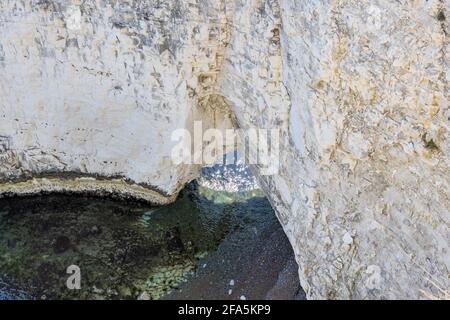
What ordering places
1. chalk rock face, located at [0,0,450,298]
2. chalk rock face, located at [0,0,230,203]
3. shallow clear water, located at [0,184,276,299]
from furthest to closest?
shallow clear water, located at [0,184,276,299]
chalk rock face, located at [0,0,230,203]
chalk rock face, located at [0,0,450,298]

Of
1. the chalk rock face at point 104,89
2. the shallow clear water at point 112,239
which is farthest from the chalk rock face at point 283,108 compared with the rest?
the shallow clear water at point 112,239

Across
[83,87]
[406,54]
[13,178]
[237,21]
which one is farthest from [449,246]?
[13,178]

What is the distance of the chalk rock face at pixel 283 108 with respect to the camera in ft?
21.5

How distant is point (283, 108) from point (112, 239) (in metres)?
5.44

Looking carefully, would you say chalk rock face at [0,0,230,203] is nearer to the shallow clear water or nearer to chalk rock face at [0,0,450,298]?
chalk rock face at [0,0,450,298]

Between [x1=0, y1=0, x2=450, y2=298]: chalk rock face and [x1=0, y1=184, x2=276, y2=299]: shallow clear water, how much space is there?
67 centimetres

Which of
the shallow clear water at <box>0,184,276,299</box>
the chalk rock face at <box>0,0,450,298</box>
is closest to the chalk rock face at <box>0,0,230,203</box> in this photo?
the chalk rock face at <box>0,0,450,298</box>

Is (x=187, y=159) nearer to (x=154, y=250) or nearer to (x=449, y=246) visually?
(x=154, y=250)

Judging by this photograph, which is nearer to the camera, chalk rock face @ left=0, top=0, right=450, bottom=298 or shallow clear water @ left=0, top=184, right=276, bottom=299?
chalk rock face @ left=0, top=0, right=450, bottom=298

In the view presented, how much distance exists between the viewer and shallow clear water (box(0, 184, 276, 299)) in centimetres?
1076

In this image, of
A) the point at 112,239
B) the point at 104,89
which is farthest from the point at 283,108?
the point at 112,239

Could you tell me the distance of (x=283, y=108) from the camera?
9.28m

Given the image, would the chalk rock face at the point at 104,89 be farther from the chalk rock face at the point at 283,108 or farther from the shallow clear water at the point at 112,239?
the shallow clear water at the point at 112,239

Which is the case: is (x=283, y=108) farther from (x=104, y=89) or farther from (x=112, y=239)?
(x=112, y=239)
